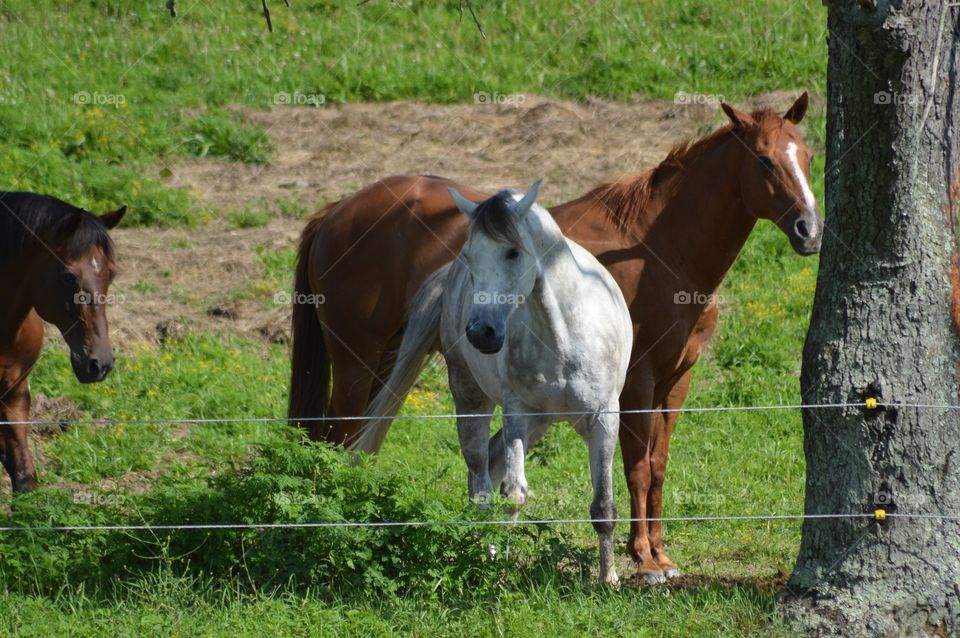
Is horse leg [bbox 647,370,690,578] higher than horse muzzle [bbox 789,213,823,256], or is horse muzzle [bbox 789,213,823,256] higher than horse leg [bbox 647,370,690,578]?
horse muzzle [bbox 789,213,823,256]

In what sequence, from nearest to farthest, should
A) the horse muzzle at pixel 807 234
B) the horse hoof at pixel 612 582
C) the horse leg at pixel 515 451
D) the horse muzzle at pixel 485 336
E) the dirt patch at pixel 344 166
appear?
the horse muzzle at pixel 485 336
the horse hoof at pixel 612 582
the horse leg at pixel 515 451
the horse muzzle at pixel 807 234
the dirt patch at pixel 344 166

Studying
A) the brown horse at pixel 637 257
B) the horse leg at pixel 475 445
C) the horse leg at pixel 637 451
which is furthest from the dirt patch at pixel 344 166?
the horse leg at pixel 637 451

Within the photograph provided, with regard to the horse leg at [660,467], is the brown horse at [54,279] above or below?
above

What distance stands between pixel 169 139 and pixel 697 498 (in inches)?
342

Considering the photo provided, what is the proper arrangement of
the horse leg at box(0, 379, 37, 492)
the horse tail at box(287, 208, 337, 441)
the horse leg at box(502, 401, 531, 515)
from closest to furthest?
the horse leg at box(502, 401, 531, 515) → the horse leg at box(0, 379, 37, 492) → the horse tail at box(287, 208, 337, 441)

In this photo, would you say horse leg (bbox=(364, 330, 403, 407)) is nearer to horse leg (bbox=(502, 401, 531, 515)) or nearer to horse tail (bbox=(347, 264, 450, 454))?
horse tail (bbox=(347, 264, 450, 454))

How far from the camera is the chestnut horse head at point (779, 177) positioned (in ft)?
20.2

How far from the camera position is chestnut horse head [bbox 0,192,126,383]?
21.9 feet

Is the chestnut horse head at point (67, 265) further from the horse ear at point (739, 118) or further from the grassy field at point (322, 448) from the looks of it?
the horse ear at point (739, 118)

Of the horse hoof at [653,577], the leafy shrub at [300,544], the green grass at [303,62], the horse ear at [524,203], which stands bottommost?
the horse hoof at [653,577]

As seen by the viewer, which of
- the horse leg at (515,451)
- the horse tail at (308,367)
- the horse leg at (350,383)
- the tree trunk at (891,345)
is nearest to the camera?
the tree trunk at (891,345)

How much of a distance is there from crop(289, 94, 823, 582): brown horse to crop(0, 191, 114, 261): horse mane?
1.54 metres

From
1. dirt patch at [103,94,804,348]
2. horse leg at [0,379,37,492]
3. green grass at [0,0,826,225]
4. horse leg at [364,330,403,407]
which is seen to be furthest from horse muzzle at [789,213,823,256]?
green grass at [0,0,826,225]

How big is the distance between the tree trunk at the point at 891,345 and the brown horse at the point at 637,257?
51.2 inches
